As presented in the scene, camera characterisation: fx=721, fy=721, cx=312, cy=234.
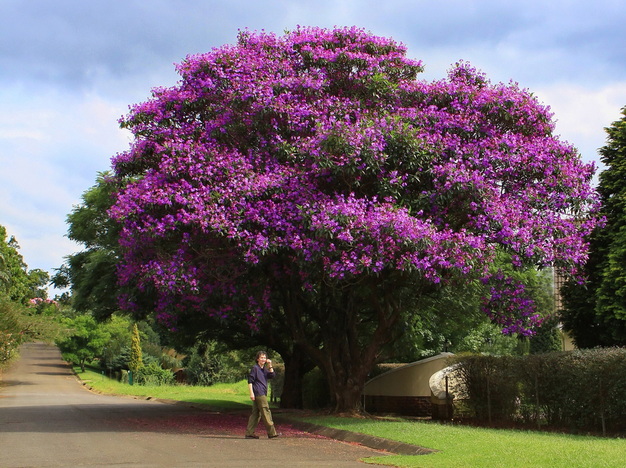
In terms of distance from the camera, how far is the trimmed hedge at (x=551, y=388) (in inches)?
568

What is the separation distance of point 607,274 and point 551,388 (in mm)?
3971

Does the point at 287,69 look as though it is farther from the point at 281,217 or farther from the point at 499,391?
the point at 499,391

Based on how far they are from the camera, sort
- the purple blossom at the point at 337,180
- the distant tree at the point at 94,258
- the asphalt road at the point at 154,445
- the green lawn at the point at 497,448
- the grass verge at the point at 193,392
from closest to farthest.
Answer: the green lawn at the point at 497,448
the asphalt road at the point at 154,445
the purple blossom at the point at 337,180
the distant tree at the point at 94,258
the grass verge at the point at 193,392

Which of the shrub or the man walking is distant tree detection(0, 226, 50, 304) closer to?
the shrub

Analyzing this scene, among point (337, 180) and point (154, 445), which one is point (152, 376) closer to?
point (337, 180)

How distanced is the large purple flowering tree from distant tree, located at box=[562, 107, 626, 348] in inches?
84.4

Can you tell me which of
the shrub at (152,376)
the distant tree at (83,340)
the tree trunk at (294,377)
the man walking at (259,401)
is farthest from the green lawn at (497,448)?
the distant tree at (83,340)

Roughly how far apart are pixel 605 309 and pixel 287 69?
395 inches

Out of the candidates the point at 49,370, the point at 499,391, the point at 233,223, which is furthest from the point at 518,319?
the point at 49,370

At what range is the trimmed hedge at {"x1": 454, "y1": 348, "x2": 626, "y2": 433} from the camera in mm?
14430

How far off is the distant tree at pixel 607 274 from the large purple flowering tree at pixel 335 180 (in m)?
2.14

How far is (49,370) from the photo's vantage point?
73.6m

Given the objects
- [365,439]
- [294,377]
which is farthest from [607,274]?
[294,377]

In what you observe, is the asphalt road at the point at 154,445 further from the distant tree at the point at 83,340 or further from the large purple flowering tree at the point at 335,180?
the distant tree at the point at 83,340
